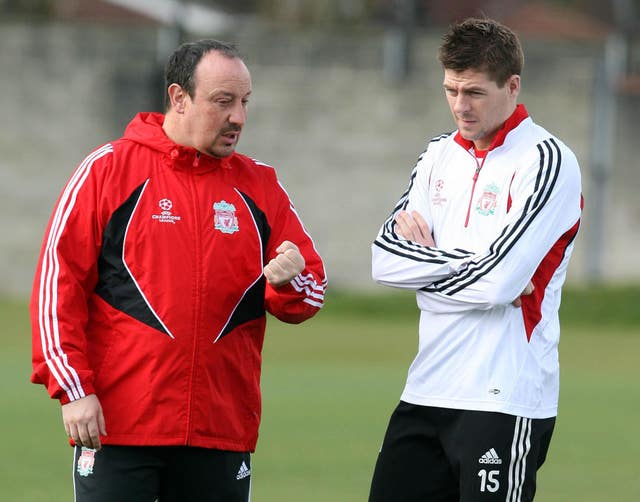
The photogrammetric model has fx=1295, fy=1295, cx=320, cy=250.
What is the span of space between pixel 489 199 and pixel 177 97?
1.26m

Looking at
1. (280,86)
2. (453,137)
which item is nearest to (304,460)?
(453,137)

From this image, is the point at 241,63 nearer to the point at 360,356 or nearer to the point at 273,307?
the point at 273,307

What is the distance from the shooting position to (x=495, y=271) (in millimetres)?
4789

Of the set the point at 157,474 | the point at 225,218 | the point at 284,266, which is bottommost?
the point at 157,474

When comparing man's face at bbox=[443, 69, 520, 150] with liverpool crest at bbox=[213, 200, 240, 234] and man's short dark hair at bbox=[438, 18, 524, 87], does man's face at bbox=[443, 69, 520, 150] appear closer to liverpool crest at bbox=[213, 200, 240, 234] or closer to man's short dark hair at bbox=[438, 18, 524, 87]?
man's short dark hair at bbox=[438, 18, 524, 87]

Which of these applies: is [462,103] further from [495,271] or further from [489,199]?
[495,271]

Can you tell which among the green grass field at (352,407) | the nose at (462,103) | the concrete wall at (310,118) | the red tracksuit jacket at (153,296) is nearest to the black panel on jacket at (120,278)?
the red tracksuit jacket at (153,296)

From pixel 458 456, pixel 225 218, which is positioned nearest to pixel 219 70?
pixel 225 218

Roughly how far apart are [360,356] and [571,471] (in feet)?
25.4

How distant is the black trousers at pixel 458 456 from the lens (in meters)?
4.80

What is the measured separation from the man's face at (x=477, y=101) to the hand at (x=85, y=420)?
1729 mm

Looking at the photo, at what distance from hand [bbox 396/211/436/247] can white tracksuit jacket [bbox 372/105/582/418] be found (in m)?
0.04

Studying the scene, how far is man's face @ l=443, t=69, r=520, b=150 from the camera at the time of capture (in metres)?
4.90

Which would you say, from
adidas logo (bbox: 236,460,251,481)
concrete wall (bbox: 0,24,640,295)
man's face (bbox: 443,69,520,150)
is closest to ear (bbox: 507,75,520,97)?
man's face (bbox: 443,69,520,150)
